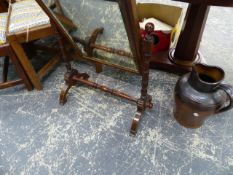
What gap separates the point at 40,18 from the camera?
52.7 inches

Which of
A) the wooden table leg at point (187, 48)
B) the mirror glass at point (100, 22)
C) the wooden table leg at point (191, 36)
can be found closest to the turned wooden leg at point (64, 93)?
the mirror glass at point (100, 22)

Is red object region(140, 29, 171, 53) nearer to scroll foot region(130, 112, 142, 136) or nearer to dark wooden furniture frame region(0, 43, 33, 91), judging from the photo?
scroll foot region(130, 112, 142, 136)

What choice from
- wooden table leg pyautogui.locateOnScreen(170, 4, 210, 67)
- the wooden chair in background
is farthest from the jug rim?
the wooden chair in background

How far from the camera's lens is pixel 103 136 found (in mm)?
1334

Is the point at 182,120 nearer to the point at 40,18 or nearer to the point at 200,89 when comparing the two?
the point at 200,89

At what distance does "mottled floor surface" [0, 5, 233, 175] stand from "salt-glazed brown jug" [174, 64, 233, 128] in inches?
7.6

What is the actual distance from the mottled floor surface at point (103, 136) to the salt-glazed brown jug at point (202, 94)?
0.19 meters

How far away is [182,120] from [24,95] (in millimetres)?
1165

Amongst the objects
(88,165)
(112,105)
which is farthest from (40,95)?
(88,165)

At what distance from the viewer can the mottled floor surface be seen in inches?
47.4

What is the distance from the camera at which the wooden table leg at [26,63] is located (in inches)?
51.5

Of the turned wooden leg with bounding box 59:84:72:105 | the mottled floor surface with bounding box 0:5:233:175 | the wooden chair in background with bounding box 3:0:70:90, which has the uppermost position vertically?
the wooden chair in background with bounding box 3:0:70:90

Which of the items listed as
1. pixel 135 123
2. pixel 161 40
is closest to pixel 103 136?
pixel 135 123

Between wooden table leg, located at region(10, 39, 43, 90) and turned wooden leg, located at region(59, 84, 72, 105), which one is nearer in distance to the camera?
wooden table leg, located at region(10, 39, 43, 90)
